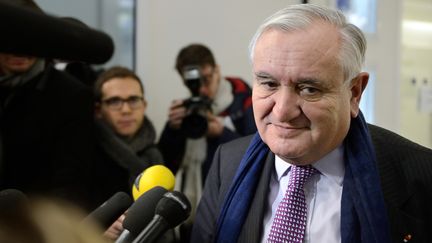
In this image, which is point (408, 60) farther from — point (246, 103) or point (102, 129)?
point (102, 129)

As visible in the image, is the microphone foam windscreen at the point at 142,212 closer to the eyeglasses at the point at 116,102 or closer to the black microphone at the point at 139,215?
the black microphone at the point at 139,215

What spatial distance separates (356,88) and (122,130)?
1.05 m

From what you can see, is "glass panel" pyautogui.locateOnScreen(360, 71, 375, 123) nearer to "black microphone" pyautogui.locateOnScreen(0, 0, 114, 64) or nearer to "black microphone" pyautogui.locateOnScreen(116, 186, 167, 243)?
"black microphone" pyautogui.locateOnScreen(116, 186, 167, 243)

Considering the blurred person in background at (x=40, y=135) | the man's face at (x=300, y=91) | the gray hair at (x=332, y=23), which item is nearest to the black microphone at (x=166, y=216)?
the man's face at (x=300, y=91)

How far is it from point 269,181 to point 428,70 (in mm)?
3210

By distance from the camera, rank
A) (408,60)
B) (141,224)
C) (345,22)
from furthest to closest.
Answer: (408,60)
(345,22)
(141,224)

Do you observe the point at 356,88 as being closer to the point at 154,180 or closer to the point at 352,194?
the point at 352,194

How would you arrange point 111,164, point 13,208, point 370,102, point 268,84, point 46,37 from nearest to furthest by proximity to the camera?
point 46,37 → point 13,208 → point 268,84 → point 111,164 → point 370,102

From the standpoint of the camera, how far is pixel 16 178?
112 cm

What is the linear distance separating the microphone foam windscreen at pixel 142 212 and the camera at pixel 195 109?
114 centimetres

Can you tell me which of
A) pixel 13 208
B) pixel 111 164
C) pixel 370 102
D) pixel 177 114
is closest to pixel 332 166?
pixel 13 208

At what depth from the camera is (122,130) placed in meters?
1.75

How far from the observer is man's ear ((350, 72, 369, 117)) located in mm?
880

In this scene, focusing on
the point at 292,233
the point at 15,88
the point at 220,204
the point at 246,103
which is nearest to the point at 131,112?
the point at 246,103
